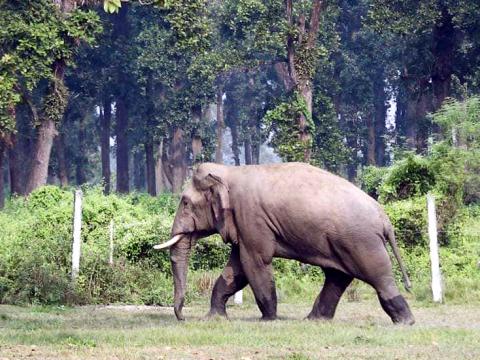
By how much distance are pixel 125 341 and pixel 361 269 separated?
370 cm

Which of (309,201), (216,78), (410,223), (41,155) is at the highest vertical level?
(216,78)

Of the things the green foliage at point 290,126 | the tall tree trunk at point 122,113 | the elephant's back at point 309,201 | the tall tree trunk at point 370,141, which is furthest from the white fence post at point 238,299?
the tall tree trunk at point 370,141

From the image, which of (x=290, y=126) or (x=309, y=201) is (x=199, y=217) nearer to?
(x=309, y=201)

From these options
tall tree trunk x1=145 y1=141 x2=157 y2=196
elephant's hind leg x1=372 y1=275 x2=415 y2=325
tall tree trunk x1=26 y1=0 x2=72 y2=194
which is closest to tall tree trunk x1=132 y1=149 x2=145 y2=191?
tall tree trunk x1=145 y1=141 x2=157 y2=196

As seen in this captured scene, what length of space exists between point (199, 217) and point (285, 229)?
1.55 metres

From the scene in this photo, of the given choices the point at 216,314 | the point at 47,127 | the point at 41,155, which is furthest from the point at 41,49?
the point at 216,314

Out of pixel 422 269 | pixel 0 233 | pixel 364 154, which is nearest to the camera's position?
pixel 422 269

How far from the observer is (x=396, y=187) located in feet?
73.3

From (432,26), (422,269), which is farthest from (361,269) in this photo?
(432,26)

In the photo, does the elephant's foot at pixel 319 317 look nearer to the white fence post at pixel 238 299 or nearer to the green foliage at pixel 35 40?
the white fence post at pixel 238 299

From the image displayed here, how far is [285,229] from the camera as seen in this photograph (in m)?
14.0

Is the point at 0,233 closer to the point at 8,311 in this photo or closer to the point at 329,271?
the point at 8,311

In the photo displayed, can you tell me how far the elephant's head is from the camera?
14492 mm

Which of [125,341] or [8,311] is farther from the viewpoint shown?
[8,311]
